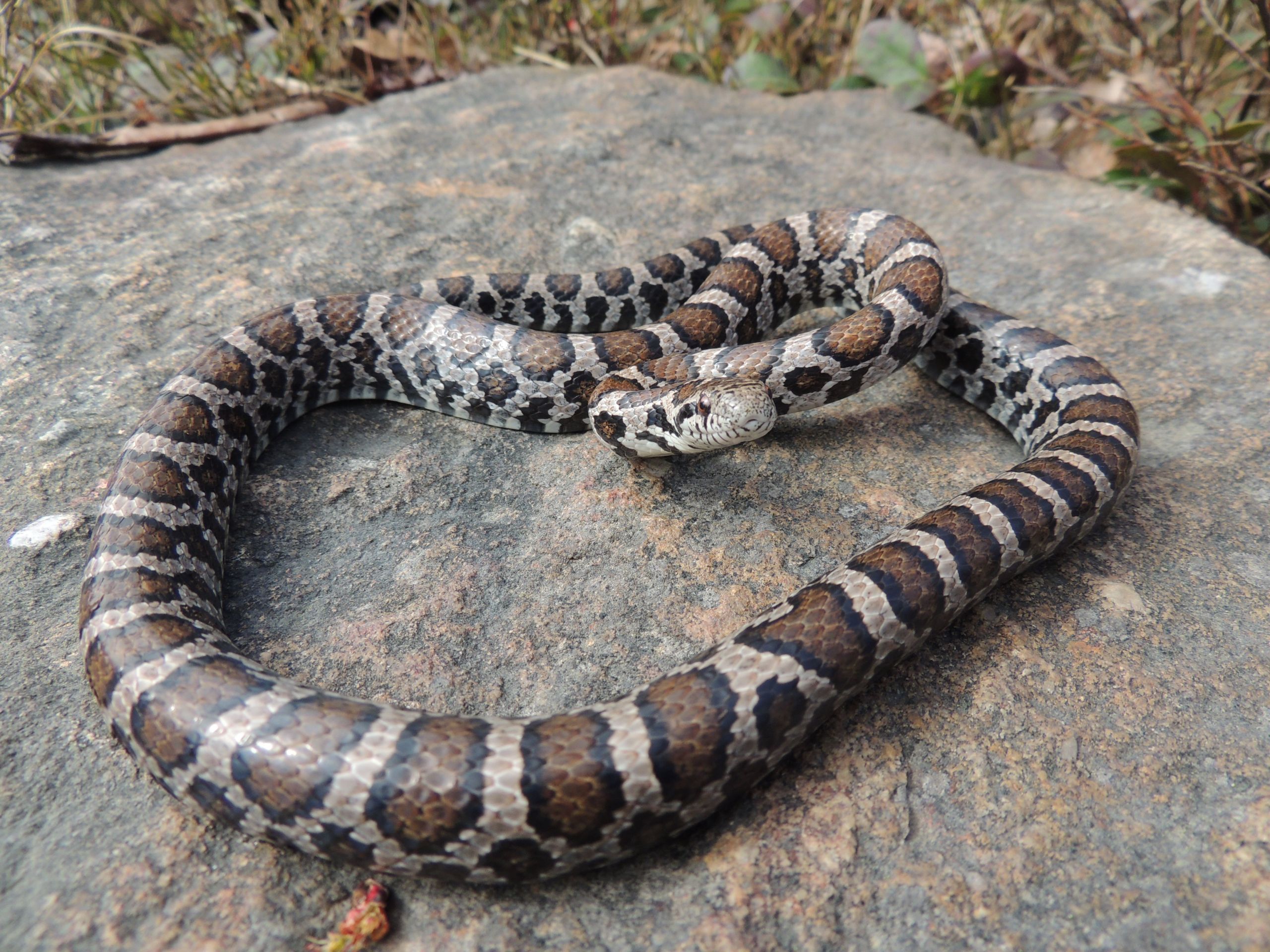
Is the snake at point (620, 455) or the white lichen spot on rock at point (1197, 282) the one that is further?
the white lichen spot on rock at point (1197, 282)

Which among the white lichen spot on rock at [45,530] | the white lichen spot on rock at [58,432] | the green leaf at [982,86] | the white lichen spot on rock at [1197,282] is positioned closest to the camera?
the white lichen spot on rock at [45,530]

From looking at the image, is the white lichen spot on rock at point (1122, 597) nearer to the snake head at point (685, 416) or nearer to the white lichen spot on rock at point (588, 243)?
the snake head at point (685, 416)

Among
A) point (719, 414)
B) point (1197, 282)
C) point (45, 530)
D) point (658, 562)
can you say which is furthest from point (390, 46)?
point (1197, 282)

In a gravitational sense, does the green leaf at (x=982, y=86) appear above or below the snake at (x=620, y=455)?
above

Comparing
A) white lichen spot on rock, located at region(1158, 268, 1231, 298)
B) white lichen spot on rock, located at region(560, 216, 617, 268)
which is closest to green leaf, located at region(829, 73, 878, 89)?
white lichen spot on rock, located at region(560, 216, 617, 268)

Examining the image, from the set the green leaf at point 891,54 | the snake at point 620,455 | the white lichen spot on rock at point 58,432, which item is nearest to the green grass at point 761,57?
the green leaf at point 891,54

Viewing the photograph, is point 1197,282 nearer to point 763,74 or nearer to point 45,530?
point 763,74
